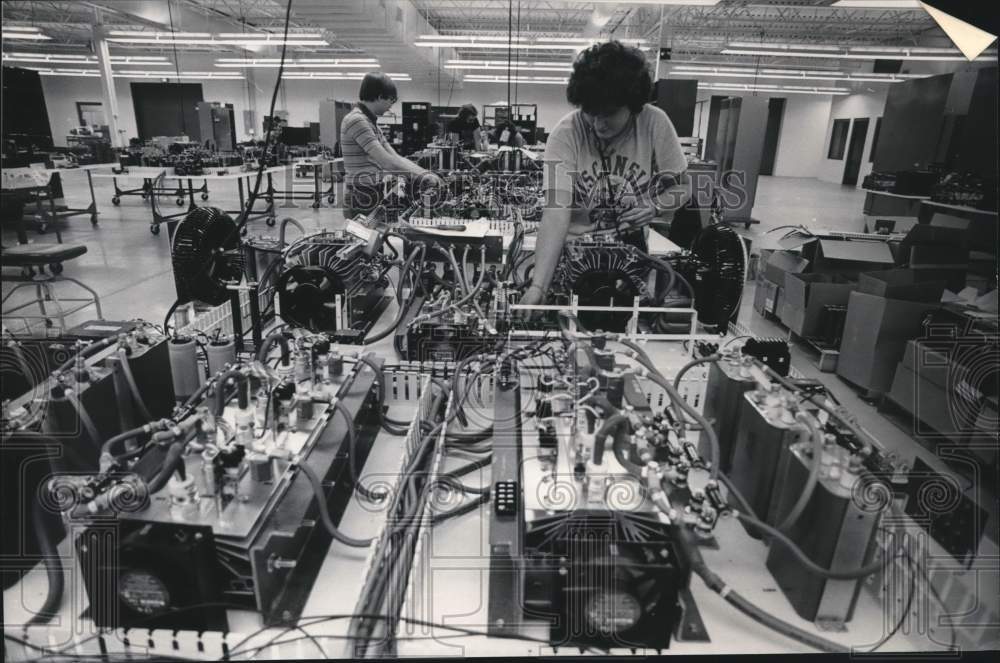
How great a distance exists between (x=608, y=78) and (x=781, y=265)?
6.76ft

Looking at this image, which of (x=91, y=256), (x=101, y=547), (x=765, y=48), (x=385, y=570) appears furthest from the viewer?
(x=765, y=48)

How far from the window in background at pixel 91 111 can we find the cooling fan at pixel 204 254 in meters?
Result: 15.8

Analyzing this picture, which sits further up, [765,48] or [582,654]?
[765,48]

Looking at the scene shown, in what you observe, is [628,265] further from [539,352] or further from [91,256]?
[91,256]

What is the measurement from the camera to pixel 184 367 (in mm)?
1767

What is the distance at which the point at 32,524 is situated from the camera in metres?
1.12

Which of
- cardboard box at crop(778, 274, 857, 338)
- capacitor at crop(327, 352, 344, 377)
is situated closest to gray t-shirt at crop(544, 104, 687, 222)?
capacitor at crop(327, 352, 344, 377)

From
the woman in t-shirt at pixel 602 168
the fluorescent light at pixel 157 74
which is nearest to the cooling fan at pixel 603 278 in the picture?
the woman in t-shirt at pixel 602 168

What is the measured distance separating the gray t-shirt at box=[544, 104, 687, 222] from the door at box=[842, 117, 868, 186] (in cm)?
976

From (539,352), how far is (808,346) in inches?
75.0


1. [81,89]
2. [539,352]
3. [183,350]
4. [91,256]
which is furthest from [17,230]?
[81,89]

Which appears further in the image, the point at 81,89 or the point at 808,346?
the point at 81,89

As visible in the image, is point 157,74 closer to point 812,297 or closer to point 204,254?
point 204,254

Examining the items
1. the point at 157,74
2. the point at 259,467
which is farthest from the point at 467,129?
the point at 157,74
